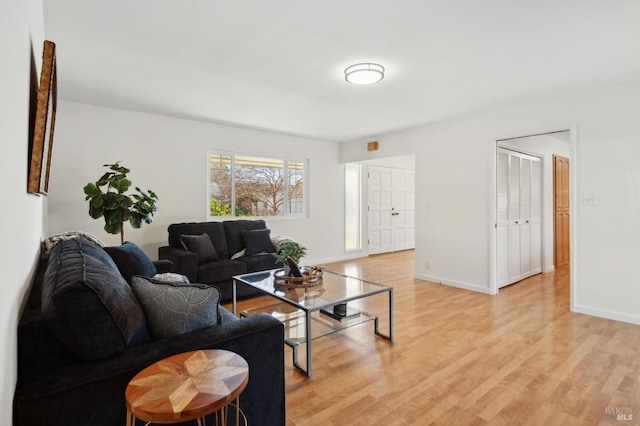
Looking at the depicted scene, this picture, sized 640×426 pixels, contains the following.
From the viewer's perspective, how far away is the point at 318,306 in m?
2.35

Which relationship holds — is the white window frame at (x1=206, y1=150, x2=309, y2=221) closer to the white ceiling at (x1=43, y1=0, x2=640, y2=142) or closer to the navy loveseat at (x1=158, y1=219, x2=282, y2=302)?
the navy loveseat at (x1=158, y1=219, x2=282, y2=302)

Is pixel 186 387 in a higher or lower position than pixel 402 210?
lower

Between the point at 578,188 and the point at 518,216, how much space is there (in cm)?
141

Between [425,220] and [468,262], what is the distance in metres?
0.89

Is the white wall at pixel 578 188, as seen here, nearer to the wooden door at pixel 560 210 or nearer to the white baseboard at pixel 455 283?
the white baseboard at pixel 455 283

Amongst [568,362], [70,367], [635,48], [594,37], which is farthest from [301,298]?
[635,48]

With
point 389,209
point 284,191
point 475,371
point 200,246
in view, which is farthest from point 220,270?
point 389,209

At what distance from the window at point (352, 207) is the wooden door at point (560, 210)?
3.52 meters

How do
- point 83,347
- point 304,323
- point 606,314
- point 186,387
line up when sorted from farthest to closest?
point 606,314 → point 304,323 → point 83,347 → point 186,387

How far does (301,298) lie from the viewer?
8.50ft

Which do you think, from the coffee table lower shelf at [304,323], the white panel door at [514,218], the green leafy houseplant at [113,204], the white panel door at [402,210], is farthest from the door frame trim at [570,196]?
the green leafy houseplant at [113,204]

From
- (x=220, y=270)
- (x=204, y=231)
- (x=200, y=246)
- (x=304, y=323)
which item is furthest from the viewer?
(x=204, y=231)

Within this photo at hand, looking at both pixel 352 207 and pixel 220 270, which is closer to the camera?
pixel 220 270

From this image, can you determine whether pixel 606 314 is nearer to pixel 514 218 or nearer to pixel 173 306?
pixel 514 218
